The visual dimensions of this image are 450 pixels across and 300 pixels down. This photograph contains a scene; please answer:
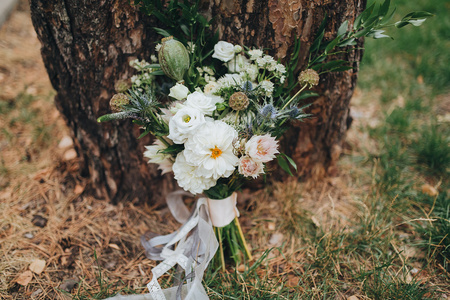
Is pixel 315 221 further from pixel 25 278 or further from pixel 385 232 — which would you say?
pixel 25 278

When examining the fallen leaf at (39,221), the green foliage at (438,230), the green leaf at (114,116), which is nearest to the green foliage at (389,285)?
the green foliage at (438,230)

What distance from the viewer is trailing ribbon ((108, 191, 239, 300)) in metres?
1.47

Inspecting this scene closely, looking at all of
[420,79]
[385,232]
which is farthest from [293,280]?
[420,79]

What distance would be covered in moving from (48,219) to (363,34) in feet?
Result: 6.31

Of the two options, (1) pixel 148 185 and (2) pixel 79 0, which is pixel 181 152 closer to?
(1) pixel 148 185

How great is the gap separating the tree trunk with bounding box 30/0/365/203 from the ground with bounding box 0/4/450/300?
0.23 meters

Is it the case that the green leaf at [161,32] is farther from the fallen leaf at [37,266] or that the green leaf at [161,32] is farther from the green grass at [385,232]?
the fallen leaf at [37,266]

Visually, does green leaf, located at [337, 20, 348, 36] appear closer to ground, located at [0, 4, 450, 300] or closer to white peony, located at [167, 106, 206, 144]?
white peony, located at [167, 106, 206, 144]

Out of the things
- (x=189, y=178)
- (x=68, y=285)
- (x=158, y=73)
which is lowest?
(x=68, y=285)

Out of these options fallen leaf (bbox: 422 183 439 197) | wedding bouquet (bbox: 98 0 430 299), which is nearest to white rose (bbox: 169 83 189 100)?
wedding bouquet (bbox: 98 0 430 299)

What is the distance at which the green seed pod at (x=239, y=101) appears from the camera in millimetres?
1251

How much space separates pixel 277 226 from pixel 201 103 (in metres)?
1.02

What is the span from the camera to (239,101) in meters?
1.25

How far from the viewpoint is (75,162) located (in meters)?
2.13
